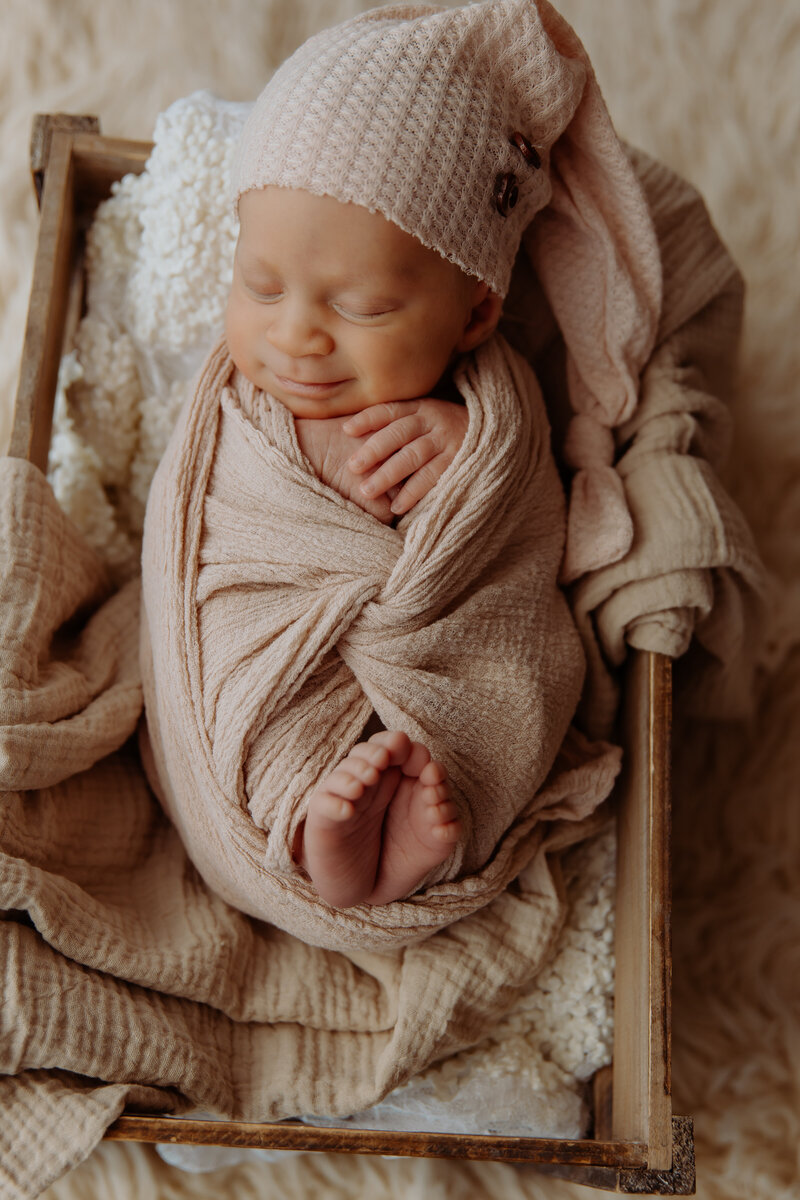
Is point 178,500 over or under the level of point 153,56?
under

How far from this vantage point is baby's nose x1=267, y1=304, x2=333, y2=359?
91 centimetres

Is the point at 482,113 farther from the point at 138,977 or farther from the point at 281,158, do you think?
the point at 138,977

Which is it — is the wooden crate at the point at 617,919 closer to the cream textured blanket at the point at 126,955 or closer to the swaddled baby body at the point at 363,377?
the cream textured blanket at the point at 126,955

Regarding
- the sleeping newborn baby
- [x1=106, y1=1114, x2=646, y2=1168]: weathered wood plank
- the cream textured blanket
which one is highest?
the sleeping newborn baby

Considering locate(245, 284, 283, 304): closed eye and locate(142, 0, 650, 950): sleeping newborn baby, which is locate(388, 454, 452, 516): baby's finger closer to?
locate(142, 0, 650, 950): sleeping newborn baby

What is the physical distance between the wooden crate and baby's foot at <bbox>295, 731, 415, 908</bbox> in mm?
202

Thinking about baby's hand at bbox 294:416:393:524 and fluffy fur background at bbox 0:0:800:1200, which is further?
fluffy fur background at bbox 0:0:800:1200

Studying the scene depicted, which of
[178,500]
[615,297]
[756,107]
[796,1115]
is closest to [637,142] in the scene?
[756,107]

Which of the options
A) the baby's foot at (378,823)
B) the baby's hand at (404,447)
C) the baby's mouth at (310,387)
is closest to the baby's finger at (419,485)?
the baby's hand at (404,447)

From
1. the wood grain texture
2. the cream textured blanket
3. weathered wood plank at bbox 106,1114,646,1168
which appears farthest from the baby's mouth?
weathered wood plank at bbox 106,1114,646,1168

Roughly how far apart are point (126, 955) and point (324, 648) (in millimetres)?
325

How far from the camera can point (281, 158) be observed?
879mm

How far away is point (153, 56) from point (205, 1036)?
1.29 m

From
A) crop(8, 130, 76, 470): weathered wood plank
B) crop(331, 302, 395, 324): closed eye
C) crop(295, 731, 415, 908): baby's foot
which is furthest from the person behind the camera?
crop(8, 130, 76, 470): weathered wood plank
